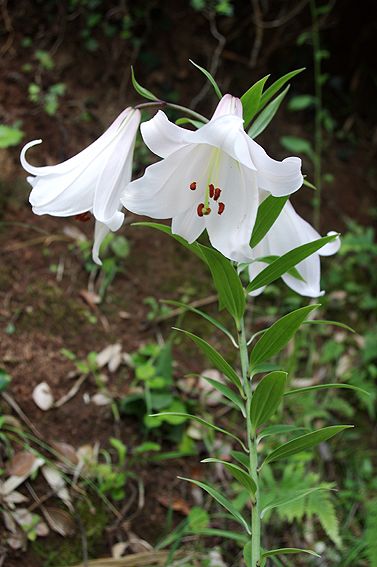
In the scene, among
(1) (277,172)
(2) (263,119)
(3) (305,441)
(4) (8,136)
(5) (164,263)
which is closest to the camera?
(1) (277,172)

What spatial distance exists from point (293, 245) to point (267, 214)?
5.8 inches

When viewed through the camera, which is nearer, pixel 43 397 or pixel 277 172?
pixel 277 172

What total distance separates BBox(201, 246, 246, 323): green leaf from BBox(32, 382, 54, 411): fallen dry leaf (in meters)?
0.82

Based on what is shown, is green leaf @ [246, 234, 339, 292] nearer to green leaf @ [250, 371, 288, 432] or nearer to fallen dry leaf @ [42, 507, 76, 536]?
green leaf @ [250, 371, 288, 432]

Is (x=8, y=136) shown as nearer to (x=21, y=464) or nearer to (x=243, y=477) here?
(x=21, y=464)

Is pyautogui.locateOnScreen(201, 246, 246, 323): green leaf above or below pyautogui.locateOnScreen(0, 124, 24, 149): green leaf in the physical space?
above

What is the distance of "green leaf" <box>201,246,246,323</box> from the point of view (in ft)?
3.53

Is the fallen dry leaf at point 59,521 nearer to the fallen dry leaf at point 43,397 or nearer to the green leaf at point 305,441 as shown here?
the fallen dry leaf at point 43,397

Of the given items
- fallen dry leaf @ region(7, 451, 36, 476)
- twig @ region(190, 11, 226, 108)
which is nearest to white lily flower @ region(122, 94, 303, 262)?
fallen dry leaf @ region(7, 451, 36, 476)

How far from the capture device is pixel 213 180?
45.3 inches

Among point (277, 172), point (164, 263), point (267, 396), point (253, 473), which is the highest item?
point (277, 172)

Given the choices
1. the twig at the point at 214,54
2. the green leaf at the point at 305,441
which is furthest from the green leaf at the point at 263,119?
the twig at the point at 214,54

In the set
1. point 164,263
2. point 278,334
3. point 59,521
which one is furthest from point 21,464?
point 164,263

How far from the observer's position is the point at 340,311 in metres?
2.61
